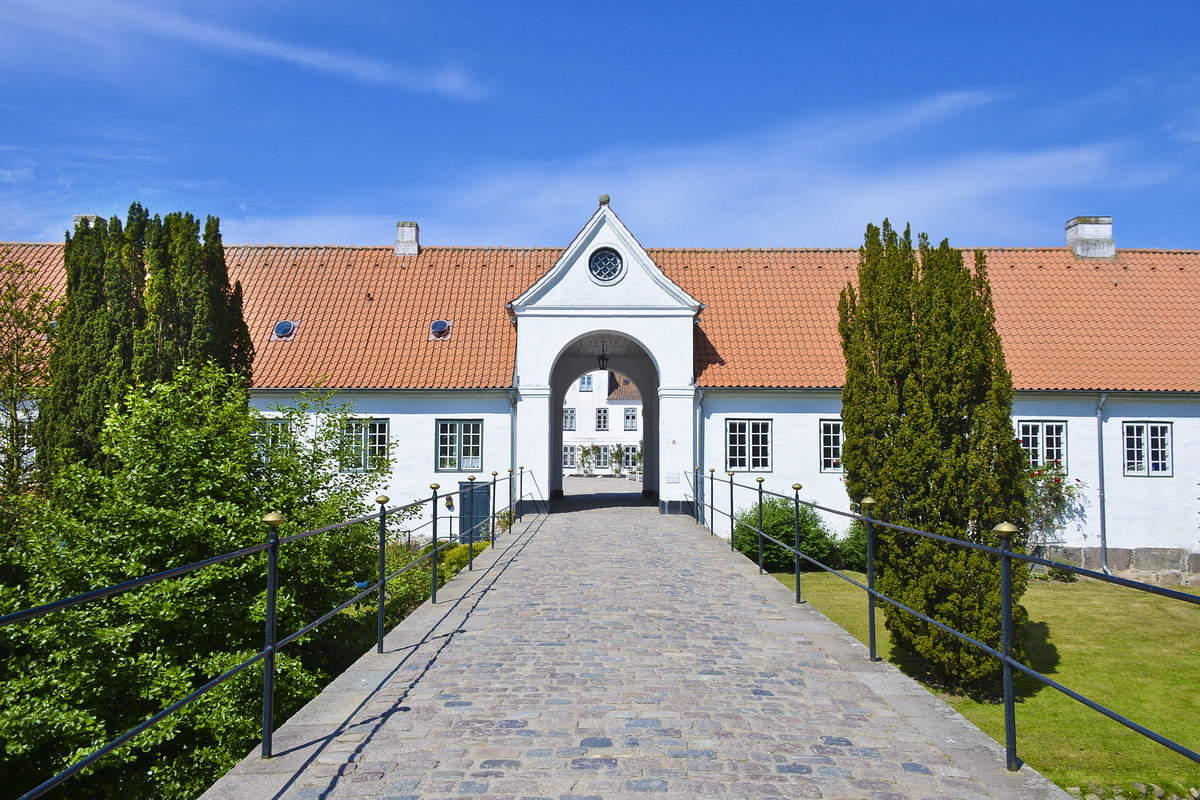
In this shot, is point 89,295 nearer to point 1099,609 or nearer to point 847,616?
point 847,616

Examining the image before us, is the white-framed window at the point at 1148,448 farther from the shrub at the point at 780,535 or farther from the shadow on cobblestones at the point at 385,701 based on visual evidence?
the shadow on cobblestones at the point at 385,701

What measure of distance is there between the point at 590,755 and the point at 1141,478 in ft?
69.0

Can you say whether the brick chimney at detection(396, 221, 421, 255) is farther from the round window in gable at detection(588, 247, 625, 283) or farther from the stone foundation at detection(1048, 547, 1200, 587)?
the stone foundation at detection(1048, 547, 1200, 587)

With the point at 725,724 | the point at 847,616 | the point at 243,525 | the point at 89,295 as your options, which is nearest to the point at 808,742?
the point at 725,724

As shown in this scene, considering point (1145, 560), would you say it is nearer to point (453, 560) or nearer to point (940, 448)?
point (940, 448)

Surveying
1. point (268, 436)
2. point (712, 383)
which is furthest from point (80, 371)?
point (712, 383)

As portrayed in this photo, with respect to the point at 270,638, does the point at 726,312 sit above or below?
above

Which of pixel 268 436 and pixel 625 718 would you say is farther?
pixel 268 436

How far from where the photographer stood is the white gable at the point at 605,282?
20.9 m

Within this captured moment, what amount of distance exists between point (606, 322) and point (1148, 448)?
14.1 meters

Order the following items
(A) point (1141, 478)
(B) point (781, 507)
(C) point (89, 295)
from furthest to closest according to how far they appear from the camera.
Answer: (A) point (1141, 478), (B) point (781, 507), (C) point (89, 295)

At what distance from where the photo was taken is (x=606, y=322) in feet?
68.9

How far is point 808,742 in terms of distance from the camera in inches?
193

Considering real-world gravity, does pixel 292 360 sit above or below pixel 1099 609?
above
